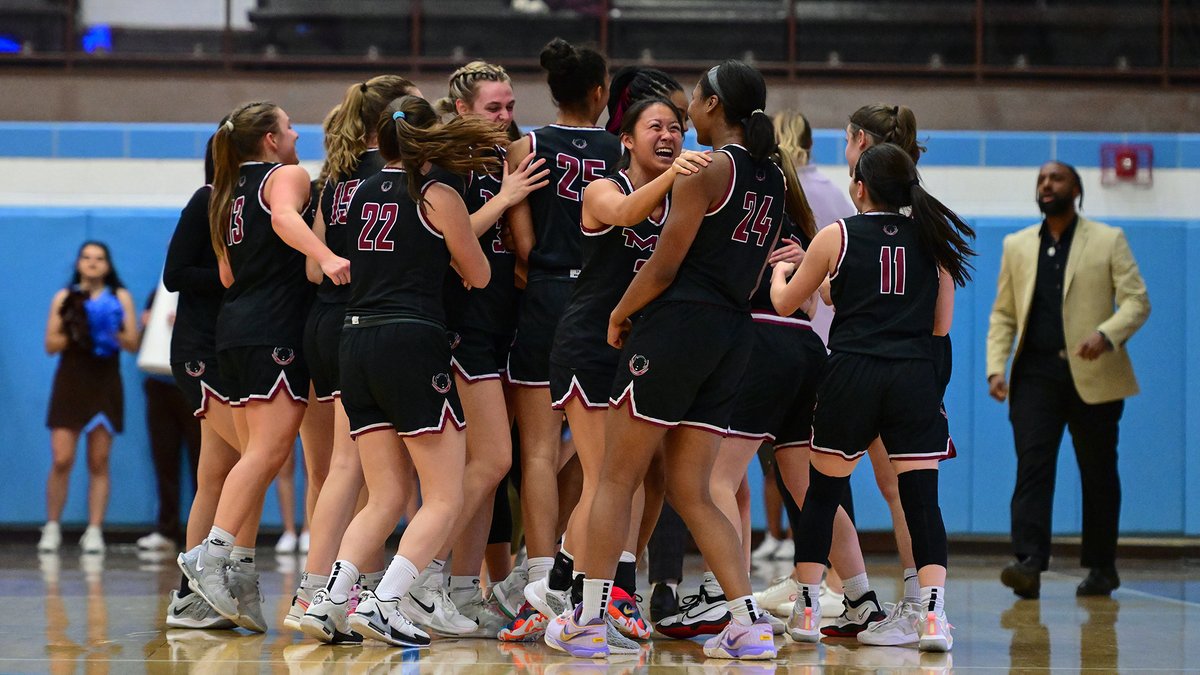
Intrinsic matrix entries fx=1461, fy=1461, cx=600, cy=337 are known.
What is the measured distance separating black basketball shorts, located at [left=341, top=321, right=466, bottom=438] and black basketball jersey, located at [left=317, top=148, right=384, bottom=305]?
33 centimetres

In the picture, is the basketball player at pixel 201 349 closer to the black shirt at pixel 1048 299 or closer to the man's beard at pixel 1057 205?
the black shirt at pixel 1048 299

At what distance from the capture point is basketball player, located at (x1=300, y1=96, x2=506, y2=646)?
4.07 metres

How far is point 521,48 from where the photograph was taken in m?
9.48

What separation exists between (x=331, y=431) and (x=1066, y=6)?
648 centimetres

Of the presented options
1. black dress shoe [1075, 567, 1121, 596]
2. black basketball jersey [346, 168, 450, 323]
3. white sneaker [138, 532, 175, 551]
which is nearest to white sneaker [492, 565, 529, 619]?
black basketball jersey [346, 168, 450, 323]

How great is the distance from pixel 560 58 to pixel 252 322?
4.13 feet

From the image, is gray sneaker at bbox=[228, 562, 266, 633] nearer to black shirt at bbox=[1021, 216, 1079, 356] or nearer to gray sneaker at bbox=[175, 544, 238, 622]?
gray sneaker at bbox=[175, 544, 238, 622]

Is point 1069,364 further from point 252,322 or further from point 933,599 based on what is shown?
point 252,322

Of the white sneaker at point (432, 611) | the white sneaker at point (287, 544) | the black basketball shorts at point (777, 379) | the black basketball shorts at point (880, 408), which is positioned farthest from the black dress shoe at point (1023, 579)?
the white sneaker at point (287, 544)

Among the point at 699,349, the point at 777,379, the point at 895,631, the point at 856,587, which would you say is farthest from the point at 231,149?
the point at 895,631

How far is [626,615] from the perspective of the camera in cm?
434

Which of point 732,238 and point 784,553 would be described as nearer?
point 732,238

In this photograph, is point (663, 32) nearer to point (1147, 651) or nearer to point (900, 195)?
point (900, 195)

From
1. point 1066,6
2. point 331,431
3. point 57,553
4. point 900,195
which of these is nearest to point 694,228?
point 900,195
